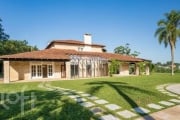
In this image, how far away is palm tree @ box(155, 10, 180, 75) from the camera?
121ft

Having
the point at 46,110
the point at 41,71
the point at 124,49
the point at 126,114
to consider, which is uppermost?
the point at 124,49

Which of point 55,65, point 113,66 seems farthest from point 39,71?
point 113,66

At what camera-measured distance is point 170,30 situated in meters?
37.3

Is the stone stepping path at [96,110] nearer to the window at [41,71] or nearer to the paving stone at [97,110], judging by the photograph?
the paving stone at [97,110]

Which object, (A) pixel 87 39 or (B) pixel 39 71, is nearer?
(B) pixel 39 71

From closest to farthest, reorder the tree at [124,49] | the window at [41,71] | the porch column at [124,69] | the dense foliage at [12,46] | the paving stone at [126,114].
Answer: the paving stone at [126,114]
the window at [41,71]
the porch column at [124,69]
the dense foliage at [12,46]
the tree at [124,49]

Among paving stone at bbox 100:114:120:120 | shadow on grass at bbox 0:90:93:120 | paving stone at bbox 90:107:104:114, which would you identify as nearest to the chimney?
shadow on grass at bbox 0:90:93:120

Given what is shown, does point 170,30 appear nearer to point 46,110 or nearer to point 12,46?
point 46,110

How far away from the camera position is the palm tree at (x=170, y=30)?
36.9 meters

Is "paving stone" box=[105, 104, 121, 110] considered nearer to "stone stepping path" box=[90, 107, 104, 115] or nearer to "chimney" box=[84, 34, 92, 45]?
"stone stepping path" box=[90, 107, 104, 115]

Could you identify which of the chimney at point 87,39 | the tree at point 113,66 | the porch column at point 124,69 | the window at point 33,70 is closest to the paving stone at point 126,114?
A: the window at point 33,70

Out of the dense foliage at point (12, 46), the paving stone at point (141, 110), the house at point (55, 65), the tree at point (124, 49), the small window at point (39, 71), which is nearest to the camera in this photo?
the paving stone at point (141, 110)

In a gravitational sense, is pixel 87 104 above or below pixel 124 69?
below

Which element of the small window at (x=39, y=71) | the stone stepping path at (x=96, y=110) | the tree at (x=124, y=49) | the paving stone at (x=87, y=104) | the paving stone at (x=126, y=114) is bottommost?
the paving stone at (x=126, y=114)
